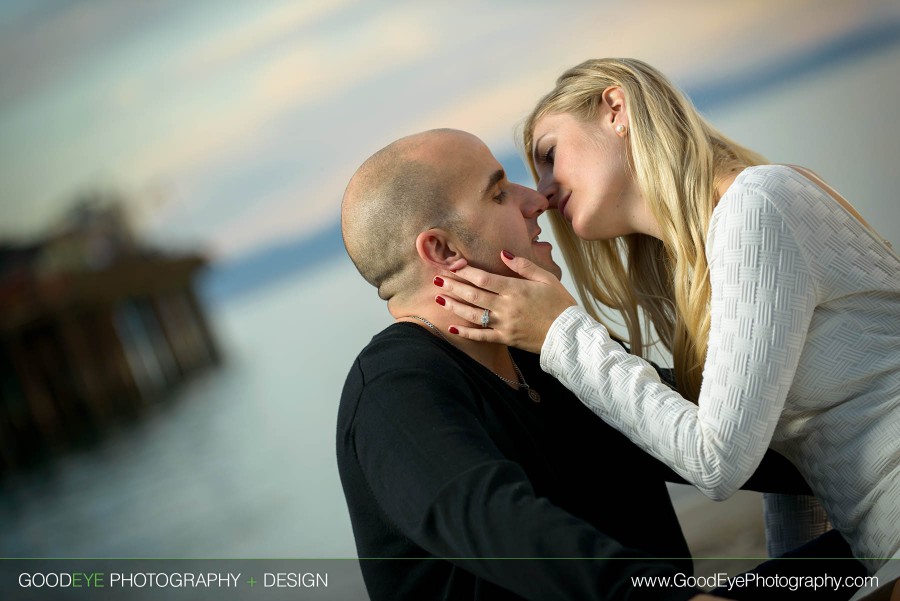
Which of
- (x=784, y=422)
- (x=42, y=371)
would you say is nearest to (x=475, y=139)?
(x=784, y=422)

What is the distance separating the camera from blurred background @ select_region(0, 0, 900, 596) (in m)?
4.16

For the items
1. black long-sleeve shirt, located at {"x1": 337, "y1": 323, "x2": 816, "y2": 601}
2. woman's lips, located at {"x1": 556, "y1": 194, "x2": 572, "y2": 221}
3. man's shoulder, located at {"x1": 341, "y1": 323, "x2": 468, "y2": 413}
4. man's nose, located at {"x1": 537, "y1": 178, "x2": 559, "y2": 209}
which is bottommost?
black long-sleeve shirt, located at {"x1": 337, "y1": 323, "x2": 816, "y2": 601}

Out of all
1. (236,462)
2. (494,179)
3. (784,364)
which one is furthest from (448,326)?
(236,462)

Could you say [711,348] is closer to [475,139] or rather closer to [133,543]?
[475,139]

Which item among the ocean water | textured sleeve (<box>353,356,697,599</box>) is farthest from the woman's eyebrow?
the ocean water

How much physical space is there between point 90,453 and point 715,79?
3.45 metres

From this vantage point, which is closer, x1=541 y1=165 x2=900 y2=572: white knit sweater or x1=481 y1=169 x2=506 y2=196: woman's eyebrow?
x1=541 y1=165 x2=900 y2=572: white knit sweater

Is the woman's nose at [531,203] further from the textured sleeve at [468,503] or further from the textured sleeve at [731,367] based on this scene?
the textured sleeve at [468,503]

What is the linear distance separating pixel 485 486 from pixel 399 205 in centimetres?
57

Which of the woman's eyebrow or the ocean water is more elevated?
the woman's eyebrow

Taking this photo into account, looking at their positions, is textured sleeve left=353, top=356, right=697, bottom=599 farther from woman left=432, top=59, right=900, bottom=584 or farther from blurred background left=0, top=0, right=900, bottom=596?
blurred background left=0, top=0, right=900, bottom=596

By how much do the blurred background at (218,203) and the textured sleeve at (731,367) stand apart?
2717mm

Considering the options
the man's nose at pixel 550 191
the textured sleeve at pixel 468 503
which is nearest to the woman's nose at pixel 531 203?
the man's nose at pixel 550 191

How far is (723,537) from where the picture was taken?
2.95m
